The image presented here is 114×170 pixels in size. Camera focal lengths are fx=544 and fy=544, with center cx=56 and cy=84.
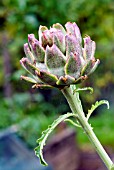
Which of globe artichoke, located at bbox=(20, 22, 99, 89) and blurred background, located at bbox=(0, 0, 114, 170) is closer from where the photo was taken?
globe artichoke, located at bbox=(20, 22, 99, 89)

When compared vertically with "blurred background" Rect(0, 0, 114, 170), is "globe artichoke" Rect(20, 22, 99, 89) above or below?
below

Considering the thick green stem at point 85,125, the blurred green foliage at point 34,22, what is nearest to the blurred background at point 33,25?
the blurred green foliage at point 34,22

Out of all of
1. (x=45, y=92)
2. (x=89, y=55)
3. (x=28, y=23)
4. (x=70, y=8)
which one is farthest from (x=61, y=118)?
(x=45, y=92)

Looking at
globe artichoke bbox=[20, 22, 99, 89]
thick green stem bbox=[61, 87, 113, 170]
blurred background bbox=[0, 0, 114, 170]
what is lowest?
thick green stem bbox=[61, 87, 113, 170]

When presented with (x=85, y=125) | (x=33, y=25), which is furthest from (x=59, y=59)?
(x=33, y=25)

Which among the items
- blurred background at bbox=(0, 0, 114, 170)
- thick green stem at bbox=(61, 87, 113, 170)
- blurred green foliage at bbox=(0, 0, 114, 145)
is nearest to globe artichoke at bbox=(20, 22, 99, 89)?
thick green stem at bbox=(61, 87, 113, 170)

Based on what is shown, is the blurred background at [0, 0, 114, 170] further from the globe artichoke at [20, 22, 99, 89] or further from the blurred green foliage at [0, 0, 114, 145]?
the globe artichoke at [20, 22, 99, 89]

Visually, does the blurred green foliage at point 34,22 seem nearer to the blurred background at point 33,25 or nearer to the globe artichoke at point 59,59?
the blurred background at point 33,25

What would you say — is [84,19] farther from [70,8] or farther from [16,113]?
[16,113]
